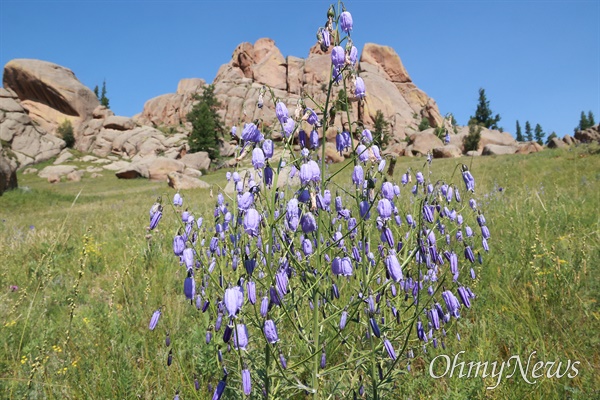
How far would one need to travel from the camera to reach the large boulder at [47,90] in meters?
58.4

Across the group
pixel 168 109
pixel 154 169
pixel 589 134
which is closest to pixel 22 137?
pixel 154 169

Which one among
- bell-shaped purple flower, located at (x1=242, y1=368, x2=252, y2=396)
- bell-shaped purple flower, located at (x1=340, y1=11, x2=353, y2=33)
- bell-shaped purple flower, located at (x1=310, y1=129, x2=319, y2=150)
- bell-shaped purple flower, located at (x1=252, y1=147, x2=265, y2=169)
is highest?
bell-shaped purple flower, located at (x1=340, y1=11, x2=353, y2=33)

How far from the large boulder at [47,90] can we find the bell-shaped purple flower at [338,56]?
238 ft

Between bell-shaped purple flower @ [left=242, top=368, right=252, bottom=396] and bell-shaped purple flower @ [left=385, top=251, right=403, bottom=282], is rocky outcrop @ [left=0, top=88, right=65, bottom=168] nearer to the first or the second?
bell-shaped purple flower @ [left=242, top=368, right=252, bottom=396]

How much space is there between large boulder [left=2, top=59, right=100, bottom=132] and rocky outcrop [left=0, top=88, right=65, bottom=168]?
28.0 feet

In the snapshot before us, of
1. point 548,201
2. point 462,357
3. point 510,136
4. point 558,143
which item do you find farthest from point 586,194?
point 510,136

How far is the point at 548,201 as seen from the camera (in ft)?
19.6

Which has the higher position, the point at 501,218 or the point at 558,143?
the point at 558,143

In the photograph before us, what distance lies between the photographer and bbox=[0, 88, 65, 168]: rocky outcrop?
46.0 m

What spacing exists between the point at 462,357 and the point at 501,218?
377cm

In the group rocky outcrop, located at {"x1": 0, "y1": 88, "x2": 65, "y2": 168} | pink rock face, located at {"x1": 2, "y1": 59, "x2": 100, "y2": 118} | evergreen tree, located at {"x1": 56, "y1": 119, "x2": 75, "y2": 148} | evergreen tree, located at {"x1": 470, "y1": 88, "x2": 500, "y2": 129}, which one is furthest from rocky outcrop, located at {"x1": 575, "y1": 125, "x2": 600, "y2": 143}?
pink rock face, located at {"x1": 2, "y1": 59, "x2": 100, "y2": 118}

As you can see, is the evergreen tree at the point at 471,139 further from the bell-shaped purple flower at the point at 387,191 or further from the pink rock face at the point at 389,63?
the pink rock face at the point at 389,63

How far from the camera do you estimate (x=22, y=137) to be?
47.5 metres

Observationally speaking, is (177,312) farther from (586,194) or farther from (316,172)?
(586,194)
